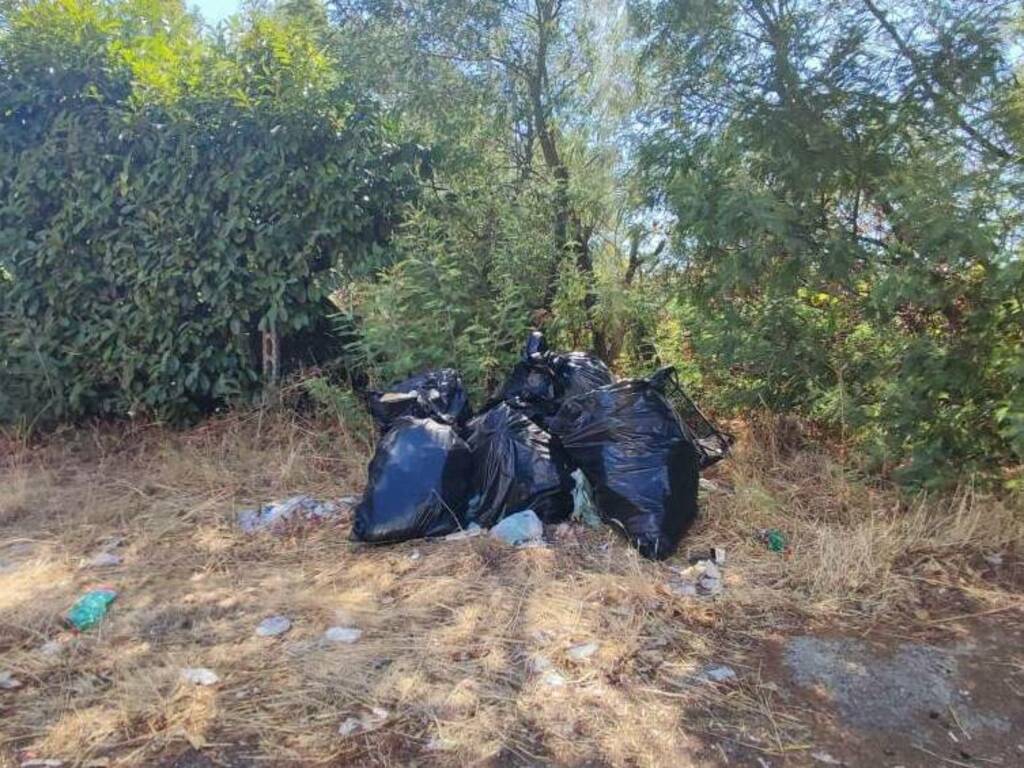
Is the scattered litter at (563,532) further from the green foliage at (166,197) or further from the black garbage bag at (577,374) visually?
the green foliage at (166,197)

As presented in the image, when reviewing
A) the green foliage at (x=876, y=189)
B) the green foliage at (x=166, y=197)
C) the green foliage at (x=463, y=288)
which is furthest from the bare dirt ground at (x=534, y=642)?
the green foliage at (x=166, y=197)

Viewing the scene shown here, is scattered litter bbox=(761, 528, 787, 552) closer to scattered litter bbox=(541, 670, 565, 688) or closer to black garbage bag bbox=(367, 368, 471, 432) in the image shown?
scattered litter bbox=(541, 670, 565, 688)

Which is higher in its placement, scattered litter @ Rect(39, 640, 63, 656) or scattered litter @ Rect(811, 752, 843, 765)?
scattered litter @ Rect(811, 752, 843, 765)

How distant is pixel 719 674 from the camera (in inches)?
83.6

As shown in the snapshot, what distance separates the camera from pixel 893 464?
11.0 ft

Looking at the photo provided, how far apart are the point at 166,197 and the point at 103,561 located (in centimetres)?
217

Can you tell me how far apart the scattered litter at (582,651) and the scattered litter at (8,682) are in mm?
1516

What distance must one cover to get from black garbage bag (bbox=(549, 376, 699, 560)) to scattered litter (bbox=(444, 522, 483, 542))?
1.59ft

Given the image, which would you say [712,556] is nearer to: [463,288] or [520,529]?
[520,529]

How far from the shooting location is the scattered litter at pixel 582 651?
218 cm

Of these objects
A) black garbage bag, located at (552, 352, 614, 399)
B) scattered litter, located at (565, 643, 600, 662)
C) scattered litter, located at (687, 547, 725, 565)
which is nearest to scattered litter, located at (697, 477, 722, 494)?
scattered litter, located at (687, 547, 725, 565)

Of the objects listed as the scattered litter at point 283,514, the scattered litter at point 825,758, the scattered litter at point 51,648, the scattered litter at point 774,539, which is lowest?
the scattered litter at point 51,648

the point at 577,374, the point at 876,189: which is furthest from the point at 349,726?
the point at 876,189

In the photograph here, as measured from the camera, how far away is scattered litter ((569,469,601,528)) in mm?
3084
